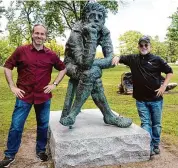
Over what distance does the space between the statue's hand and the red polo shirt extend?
27.1 inches

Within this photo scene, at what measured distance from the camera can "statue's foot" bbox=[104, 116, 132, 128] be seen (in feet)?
15.6

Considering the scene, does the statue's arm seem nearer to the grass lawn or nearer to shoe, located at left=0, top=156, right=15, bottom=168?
shoe, located at left=0, top=156, right=15, bottom=168

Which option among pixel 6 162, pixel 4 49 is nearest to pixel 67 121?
pixel 6 162

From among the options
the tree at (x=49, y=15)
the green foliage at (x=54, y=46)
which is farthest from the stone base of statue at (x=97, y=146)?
the green foliage at (x=54, y=46)

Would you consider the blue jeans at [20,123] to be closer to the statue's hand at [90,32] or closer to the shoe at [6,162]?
the shoe at [6,162]

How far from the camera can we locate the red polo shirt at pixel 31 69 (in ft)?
13.8

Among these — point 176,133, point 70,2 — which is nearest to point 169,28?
point 70,2

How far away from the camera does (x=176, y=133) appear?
6172mm

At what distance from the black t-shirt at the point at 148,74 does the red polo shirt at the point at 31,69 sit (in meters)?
1.36

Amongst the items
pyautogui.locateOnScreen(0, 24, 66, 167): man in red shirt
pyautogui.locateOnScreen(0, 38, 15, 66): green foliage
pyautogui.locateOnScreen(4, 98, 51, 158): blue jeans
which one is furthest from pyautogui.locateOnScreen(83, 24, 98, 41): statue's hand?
pyautogui.locateOnScreen(0, 38, 15, 66): green foliage

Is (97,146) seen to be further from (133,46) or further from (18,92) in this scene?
(133,46)

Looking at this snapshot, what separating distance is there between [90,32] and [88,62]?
1.42ft

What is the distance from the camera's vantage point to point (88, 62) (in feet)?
14.6

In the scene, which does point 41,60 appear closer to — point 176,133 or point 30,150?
point 30,150
